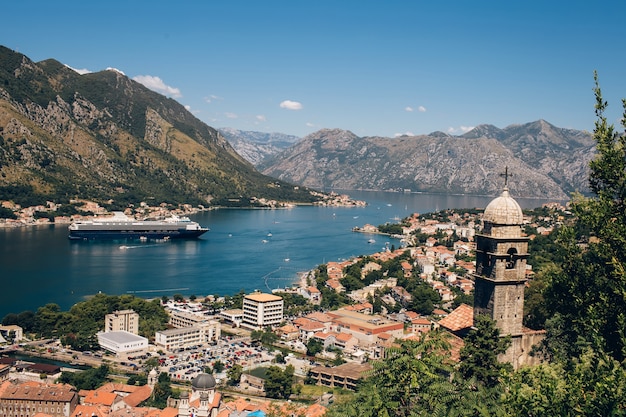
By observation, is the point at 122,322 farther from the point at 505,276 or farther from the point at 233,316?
the point at 505,276

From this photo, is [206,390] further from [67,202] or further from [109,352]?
[67,202]

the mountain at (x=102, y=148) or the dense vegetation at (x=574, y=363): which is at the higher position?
the mountain at (x=102, y=148)

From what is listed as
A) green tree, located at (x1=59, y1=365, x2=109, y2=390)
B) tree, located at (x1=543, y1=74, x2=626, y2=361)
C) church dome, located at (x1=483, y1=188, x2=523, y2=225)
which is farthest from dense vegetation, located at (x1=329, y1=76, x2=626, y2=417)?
green tree, located at (x1=59, y1=365, x2=109, y2=390)

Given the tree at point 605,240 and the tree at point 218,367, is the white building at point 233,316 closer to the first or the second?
the tree at point 218,367

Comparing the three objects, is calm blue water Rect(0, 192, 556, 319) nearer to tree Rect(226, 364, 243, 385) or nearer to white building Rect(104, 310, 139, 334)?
white building Rect(104, 310, 139, 334)

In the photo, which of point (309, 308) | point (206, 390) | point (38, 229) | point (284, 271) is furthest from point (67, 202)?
point (206, 390)

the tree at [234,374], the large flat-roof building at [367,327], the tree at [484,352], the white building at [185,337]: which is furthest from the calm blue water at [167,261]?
the tree at [484,352]
